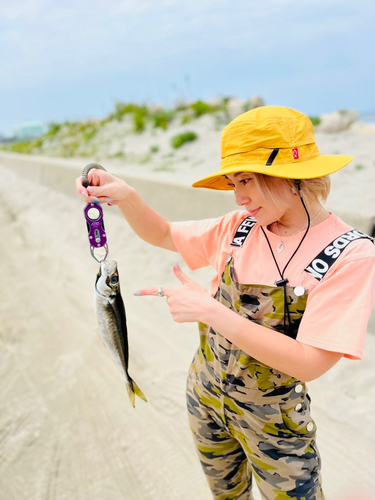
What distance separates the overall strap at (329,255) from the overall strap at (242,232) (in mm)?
343

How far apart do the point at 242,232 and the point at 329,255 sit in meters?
0.42

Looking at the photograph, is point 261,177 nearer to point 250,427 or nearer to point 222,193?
point 250,427

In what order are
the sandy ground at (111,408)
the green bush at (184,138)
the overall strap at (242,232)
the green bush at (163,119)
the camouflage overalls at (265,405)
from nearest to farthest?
the camouflage overalls at (265,405) < the overall strap at (242,232) < the sandy ground at (111,408) < the green bush at (184,138) < the green bush at (163,119)

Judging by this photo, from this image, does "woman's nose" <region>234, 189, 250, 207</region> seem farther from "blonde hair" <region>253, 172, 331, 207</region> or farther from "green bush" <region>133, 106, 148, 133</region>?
"green bush" <region>133, 106, 148, 133</region>

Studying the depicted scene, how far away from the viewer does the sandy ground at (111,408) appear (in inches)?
104

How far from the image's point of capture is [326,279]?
1.36 meters

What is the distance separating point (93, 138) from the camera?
49.4 ft

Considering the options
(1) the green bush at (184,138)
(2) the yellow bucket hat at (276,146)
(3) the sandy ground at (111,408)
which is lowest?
(3) the sandy ground at (111,408)

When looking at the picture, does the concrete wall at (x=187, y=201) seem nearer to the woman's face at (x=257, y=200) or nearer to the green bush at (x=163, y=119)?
the woman's face at (x=257, y=200)

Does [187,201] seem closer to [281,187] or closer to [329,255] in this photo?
[281,187]

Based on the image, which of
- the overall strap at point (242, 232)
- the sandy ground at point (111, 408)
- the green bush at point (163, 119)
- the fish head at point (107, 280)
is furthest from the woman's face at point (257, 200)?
the green bush at point (163, 119)

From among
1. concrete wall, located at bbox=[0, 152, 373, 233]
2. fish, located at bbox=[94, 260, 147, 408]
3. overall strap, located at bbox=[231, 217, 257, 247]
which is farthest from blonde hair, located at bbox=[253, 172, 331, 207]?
concrete wall, located at bbox=[0, 152, 373, 233]

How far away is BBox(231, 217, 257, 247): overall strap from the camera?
5.57 feet

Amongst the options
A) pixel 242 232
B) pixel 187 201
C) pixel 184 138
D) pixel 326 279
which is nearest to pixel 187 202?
pixel 187 201
